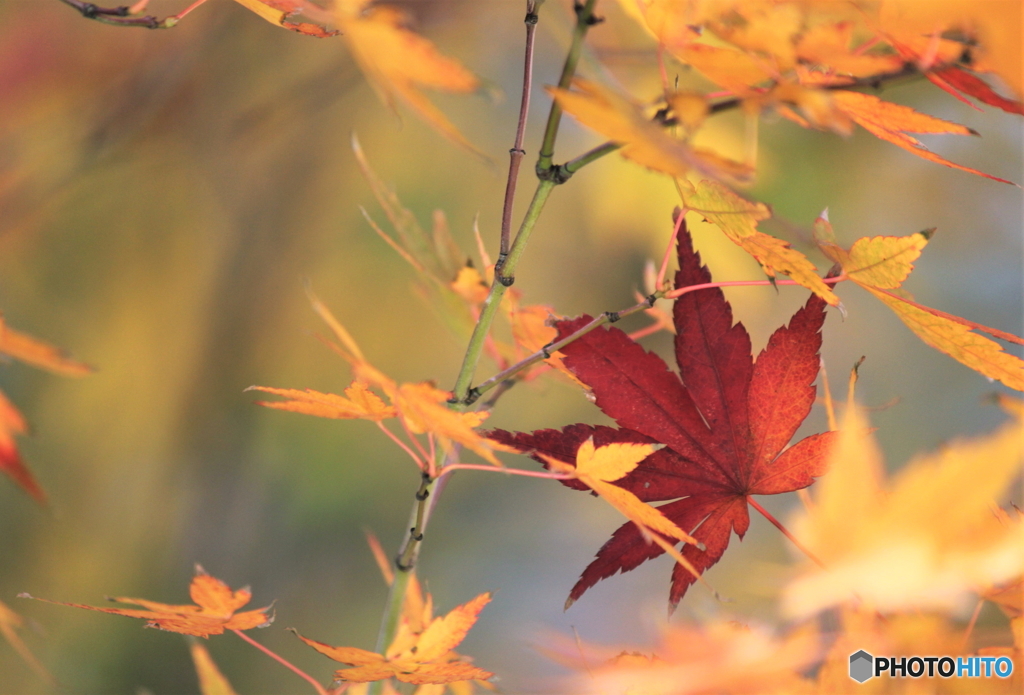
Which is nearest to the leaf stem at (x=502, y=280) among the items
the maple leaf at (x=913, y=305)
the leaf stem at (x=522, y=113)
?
the leaf stem at (x=522, y=113)

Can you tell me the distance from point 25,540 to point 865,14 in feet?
4.52

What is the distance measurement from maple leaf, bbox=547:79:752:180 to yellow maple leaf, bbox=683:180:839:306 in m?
0.05

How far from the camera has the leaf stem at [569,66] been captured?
0.20 meters

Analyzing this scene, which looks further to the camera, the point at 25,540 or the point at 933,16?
the point at 25,540

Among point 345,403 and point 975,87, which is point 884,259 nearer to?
point 975,87

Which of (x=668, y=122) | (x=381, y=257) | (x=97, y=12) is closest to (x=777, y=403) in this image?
(x=668, y=122)

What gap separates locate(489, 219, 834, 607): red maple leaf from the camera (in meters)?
0.26

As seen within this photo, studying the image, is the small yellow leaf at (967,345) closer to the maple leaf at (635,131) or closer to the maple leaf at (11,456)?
the maple leaf at (635,131)

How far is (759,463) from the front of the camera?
273mm

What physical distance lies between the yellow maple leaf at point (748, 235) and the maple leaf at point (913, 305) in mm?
18

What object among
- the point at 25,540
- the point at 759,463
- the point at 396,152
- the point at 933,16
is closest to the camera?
the point at 933,16

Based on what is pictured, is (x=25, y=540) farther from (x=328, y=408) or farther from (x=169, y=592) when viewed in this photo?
(x=328, y=408)

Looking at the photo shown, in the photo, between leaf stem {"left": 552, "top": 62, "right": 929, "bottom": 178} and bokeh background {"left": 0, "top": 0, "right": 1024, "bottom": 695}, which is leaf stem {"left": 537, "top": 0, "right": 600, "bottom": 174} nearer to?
leaf stem {"left": 552, "top": 62, "right": 929, "bottom": 178}

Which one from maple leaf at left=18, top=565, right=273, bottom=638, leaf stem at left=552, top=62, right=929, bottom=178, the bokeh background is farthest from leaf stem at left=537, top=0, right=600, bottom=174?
the bokeh background
